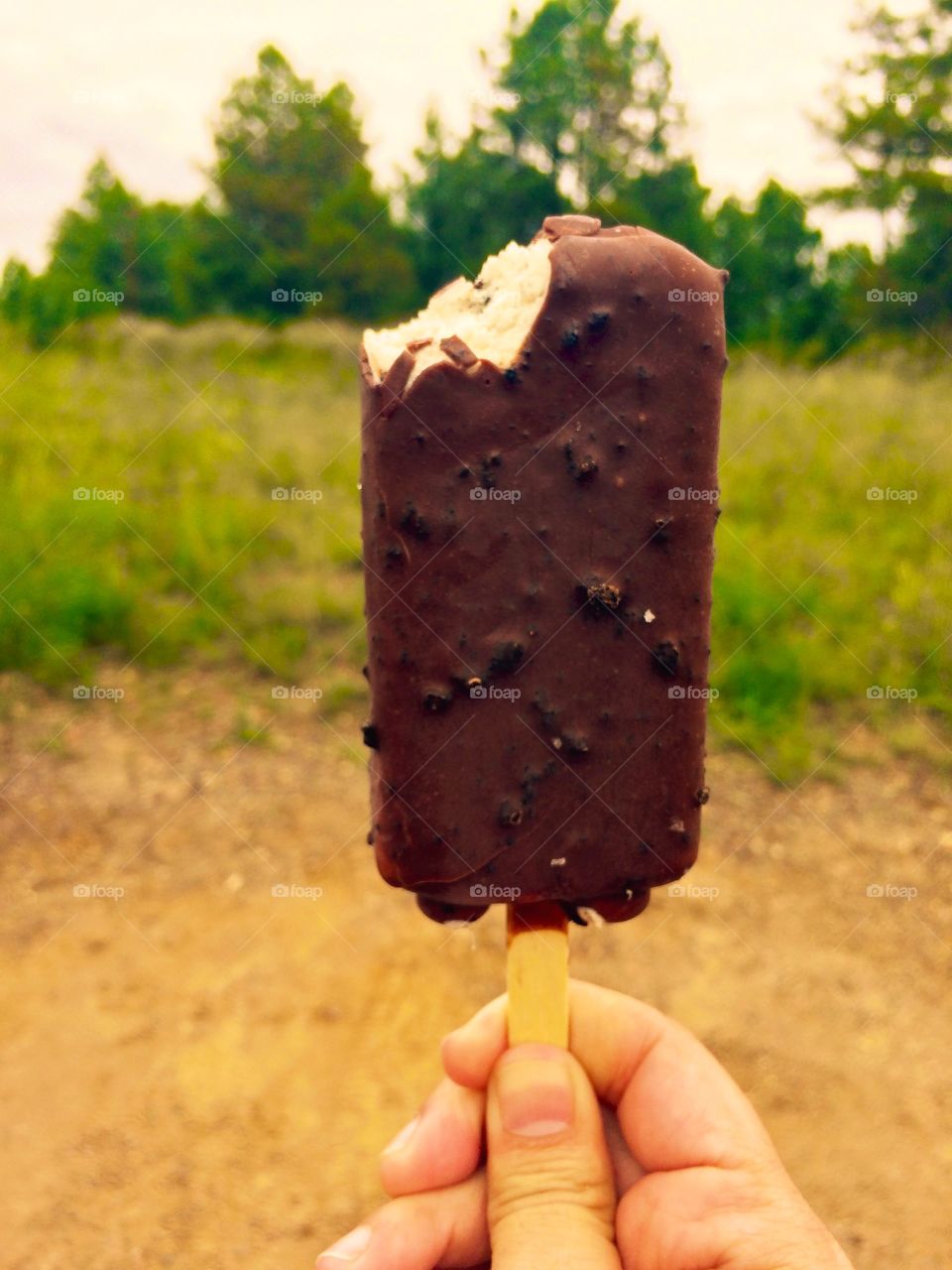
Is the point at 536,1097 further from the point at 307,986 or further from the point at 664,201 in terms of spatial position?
the point at 664,201

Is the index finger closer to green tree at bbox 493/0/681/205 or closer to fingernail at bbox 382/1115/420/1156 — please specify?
fingernail at bbox 382/1115/420/1156

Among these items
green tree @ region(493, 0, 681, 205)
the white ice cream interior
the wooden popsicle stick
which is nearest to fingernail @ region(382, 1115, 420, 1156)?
the wooden popsicle stick

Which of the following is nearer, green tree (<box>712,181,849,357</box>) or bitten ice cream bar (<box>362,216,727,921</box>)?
bitten ice cream bar (<box>362,216,727,921</box>)

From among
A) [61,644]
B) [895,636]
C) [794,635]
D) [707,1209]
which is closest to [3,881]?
[61,644]

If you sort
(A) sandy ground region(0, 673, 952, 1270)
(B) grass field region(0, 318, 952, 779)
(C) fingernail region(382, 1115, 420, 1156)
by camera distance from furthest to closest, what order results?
(B) grass field region(0, 318, 952, 779)
(A) sandy ground region(0, 673, 952, 1270)
(C) fingernail region(382, 1115, 420, 1156)

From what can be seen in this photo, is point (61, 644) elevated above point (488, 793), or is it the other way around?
point (488, 793)

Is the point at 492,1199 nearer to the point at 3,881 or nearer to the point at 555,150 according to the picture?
the point at 3,881
